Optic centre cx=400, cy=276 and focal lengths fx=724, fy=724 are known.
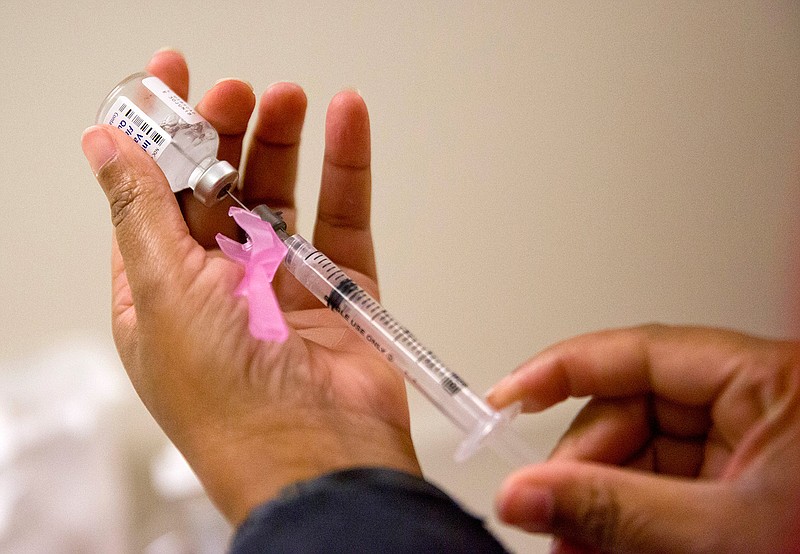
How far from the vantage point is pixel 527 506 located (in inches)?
23.0

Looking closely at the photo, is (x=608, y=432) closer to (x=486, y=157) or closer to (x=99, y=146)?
(x=99, y=146)

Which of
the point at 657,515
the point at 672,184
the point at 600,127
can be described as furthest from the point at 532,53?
the point at 657,515

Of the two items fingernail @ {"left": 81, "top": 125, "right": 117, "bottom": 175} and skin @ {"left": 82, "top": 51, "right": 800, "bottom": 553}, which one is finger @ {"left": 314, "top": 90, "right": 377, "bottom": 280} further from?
fingernail @ {"left": 81, "top": 125, "right": 117, "bottom": 175}

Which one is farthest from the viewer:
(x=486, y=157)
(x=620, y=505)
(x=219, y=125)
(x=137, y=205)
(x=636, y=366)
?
(x=486, y=157)

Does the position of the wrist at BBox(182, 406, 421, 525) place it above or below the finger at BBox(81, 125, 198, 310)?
below

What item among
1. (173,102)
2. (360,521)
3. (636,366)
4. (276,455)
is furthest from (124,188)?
(636,366)

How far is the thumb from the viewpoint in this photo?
573mm

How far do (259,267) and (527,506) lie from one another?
42 centimetres

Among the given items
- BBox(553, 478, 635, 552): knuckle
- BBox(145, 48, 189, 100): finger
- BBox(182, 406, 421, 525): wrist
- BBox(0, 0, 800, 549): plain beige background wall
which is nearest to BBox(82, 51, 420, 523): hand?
BBox(182, 406, 421, 525): wrist

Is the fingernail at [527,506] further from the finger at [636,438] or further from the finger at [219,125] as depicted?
the finger at [219,125]

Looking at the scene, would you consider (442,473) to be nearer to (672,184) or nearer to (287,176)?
(287,176)

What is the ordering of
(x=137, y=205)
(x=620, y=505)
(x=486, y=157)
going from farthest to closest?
(x=486, y=157) < (x=137, y=205) < (x=620, y=505)

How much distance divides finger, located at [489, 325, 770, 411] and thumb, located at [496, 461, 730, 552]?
116 mm

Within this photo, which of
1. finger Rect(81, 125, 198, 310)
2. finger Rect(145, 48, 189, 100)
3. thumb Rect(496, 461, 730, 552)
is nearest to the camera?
thumb Rect(496, 461, 730, 552)
